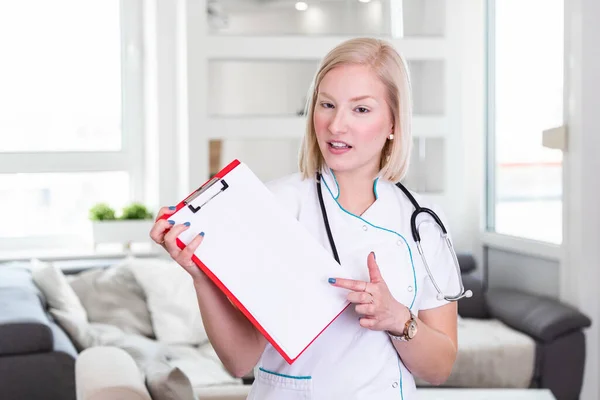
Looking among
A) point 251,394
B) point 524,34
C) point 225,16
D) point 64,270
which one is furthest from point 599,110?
point 251,394

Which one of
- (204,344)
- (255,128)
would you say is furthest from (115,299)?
(255,128)

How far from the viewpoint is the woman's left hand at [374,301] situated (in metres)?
1.23

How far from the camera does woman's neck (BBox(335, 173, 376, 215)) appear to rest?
4.58 ft

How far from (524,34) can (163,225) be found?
3.55 metres

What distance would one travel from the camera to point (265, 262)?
1279 millimetres

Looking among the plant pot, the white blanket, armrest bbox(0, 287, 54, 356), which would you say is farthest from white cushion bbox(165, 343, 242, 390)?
the plant pot

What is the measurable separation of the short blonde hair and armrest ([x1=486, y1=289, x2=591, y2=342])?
8.08 ft

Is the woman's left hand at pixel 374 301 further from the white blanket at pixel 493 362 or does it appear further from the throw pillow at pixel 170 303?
the throw pillow at pixel 170 303

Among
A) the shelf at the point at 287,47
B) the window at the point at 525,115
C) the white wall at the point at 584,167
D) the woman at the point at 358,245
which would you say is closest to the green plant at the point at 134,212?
the shelf at the point at 287,47

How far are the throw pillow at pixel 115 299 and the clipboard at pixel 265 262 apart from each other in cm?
258

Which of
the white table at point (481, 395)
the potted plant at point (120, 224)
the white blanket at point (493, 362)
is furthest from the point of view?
the potted plant at point (120, 224)

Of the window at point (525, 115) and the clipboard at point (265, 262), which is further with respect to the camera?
the window at point (525, 115)

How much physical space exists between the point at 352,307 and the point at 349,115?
0.29 m

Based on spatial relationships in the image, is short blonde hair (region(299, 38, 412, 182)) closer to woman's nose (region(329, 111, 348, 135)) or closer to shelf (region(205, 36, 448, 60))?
woman's nose (region(329, 111, 348, 135))
